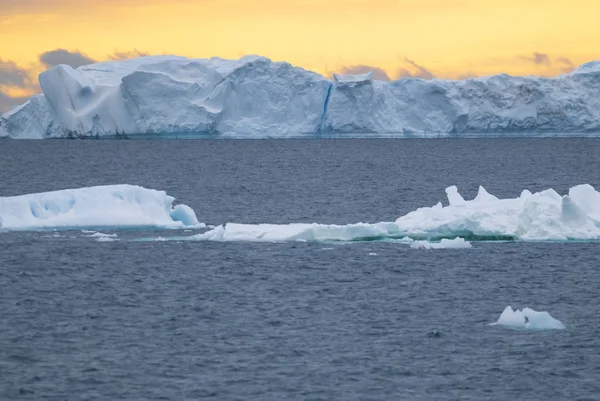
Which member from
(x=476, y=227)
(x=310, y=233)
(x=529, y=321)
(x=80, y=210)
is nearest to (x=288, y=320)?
(x=529, y=321)

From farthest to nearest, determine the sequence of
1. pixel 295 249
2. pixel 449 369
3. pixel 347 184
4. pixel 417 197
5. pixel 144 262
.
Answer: pixel 347 184, pixel 417 197, pixel 295 249, pixel 144 262, pixel 449 369

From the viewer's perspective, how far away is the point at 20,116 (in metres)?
87.0

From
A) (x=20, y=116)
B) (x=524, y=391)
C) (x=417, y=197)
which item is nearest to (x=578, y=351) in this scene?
(x=524, y=391)

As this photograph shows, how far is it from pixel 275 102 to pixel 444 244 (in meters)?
57.6

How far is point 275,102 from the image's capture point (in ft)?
258

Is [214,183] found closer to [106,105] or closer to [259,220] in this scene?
[259,220]

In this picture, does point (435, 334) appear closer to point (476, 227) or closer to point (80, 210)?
point (476, 227)

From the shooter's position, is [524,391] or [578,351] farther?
[578,351]

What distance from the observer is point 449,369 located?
40.4 feet

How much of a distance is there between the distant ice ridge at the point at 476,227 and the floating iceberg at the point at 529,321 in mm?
8013

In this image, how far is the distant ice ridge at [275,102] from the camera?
250 ft

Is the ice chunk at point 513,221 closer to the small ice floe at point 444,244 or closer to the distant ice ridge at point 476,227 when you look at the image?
the distant ice ridge at point 476,227

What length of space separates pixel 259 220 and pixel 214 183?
60.5ft

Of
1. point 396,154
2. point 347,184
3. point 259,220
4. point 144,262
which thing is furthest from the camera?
point 396,154
